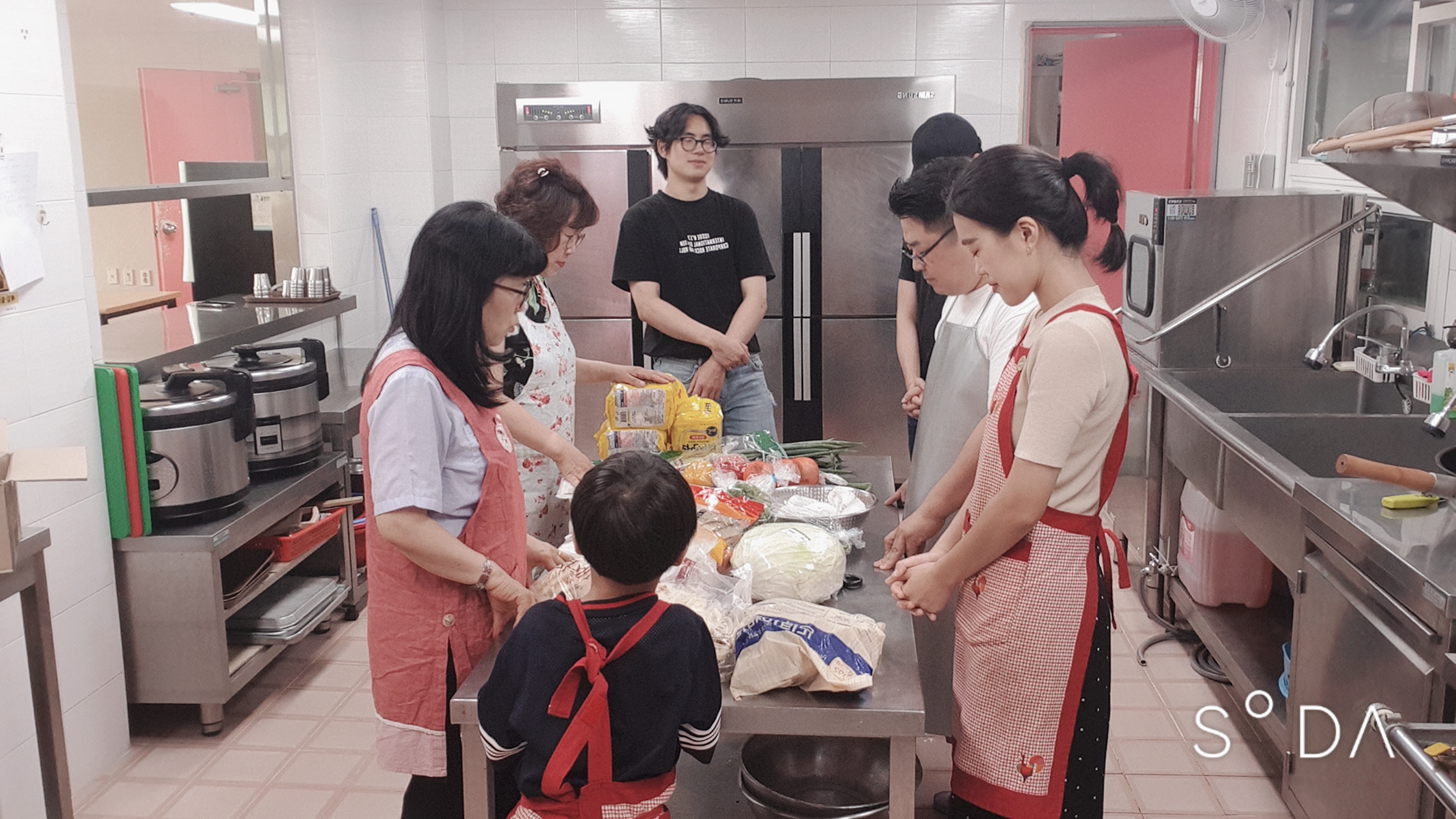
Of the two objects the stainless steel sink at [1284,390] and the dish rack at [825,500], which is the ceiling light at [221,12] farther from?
the stainless steel sink at [1284,390]

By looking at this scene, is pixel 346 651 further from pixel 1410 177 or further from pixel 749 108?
pixel 1410 177

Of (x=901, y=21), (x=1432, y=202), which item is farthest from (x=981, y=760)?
(x=901, y=21)

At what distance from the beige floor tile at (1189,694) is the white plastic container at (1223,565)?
0.25 metres

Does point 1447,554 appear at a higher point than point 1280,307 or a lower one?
lower

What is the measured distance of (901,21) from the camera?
215 inches

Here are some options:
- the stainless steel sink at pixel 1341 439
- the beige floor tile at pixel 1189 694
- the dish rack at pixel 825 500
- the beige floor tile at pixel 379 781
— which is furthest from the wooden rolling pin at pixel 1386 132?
the beige floor tile at pixel 379 781

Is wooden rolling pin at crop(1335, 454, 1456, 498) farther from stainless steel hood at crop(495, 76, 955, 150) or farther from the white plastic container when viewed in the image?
stainless steel hood at crop(495, 76, 955, 150)

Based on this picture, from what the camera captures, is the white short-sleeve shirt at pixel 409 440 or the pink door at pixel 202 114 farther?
the pink door at pixel 202 114

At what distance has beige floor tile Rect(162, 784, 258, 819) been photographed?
292 cm

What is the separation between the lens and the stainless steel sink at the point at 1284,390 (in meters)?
3.68

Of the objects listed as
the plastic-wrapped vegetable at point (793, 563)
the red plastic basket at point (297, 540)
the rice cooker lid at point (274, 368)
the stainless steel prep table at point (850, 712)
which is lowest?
the red plastic basket at point (297, 540)

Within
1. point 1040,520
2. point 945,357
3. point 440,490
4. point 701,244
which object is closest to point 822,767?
point 1040,520

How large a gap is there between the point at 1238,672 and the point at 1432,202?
4.82 ft

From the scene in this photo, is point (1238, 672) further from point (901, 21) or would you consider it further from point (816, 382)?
point (901, 21)
